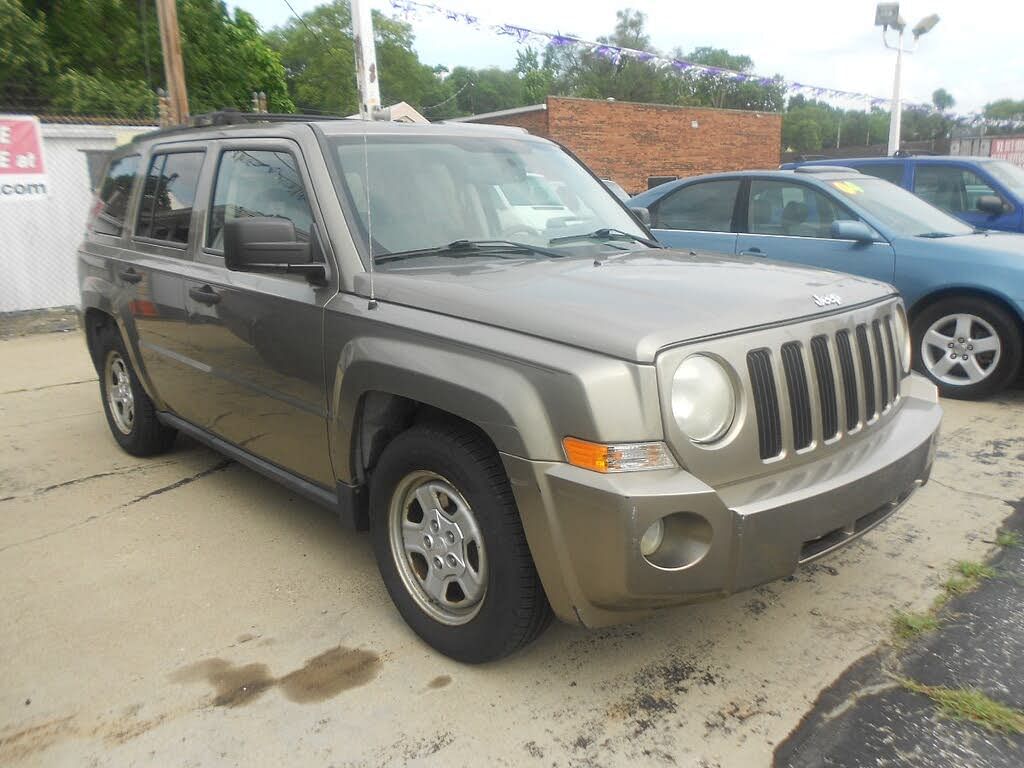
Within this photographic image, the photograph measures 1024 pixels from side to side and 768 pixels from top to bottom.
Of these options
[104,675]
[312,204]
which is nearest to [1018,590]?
[312,204]

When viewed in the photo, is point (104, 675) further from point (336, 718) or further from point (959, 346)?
point (959, 346)

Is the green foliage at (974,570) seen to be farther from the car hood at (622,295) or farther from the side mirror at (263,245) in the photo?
the side mirror at (263,245)

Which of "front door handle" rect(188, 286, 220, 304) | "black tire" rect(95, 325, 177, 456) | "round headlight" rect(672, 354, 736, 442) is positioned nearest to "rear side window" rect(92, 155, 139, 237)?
"black tire" rect(95, 325, 177, 456)

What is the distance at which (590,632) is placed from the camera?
3172mm

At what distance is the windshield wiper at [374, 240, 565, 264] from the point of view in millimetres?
3182

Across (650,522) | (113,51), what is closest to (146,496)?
(650,522)

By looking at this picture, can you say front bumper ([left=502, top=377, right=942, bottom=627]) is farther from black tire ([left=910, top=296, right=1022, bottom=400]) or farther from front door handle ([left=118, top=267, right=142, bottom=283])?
black tire ([left=910, top=296, right=1022, bottom=400])

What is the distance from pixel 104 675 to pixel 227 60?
68.8 ft

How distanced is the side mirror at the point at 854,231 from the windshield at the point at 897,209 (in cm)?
25

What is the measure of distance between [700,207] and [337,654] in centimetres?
568

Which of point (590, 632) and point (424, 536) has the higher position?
point (424, 536)

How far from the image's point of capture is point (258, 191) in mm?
3646

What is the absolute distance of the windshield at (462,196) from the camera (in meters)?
3.27

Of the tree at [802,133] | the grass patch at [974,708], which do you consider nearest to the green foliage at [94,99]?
the grass patch at [974,708]
